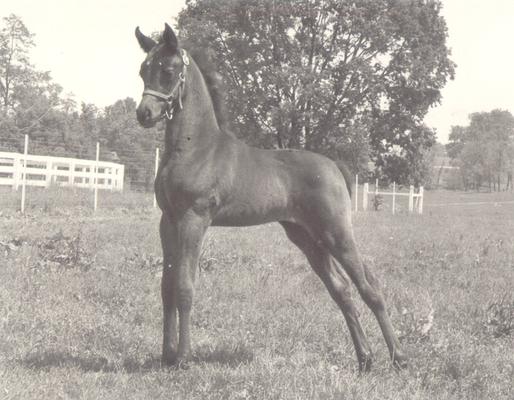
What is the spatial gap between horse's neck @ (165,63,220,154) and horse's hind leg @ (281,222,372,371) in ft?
3.63

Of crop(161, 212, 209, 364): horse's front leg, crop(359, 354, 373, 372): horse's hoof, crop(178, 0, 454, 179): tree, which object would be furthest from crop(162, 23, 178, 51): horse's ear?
crop(178, 0, 454, 179): tree

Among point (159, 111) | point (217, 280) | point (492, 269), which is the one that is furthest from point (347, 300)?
point (492, 269)

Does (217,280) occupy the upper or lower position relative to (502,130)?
lower

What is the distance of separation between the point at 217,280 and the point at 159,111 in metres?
3.68

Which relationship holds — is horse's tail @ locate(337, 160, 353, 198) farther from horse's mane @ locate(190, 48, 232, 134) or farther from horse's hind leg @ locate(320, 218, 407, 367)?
horse's mane @ locate(190, 48, 232, 134)

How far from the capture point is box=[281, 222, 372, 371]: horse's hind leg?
5047 mm

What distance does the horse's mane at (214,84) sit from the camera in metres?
4.93

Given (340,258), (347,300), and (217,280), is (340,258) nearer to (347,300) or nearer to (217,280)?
(347,300)

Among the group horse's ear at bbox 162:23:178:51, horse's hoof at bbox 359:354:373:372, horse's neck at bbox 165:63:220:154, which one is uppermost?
horse's ear at bbox 162:23:178:51

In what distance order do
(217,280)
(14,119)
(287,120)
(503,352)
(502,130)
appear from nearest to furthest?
(503,352)
(217,280)
(287,120)
(14,119)
(502,130)

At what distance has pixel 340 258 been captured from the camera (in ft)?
15.8

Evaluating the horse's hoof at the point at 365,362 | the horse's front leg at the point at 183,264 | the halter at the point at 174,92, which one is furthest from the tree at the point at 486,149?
the horse's front leg at the point at 183,264

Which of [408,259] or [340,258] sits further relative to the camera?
[408,259]

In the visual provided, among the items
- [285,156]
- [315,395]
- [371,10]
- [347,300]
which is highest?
[371,10]
